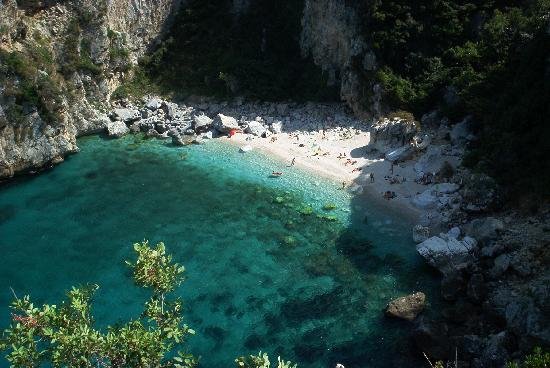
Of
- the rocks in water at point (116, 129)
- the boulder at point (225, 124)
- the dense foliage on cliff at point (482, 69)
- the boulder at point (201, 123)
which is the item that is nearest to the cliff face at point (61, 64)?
the rocks in water at point (116, 129)

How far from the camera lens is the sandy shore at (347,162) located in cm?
3769

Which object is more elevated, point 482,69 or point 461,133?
point 482,69

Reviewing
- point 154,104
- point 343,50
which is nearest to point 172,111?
point 154,104

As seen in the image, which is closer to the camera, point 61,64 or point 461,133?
point 461,133

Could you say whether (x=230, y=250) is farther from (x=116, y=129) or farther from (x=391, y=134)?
(x=116, y=129)

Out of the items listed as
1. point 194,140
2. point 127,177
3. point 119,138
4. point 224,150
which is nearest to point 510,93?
point 224,150

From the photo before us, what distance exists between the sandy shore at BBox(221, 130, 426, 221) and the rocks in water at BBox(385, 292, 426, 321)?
353 inches

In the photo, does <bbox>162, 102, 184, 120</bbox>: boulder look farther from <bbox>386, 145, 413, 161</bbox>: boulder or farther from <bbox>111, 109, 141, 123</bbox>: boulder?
<bbox>386, 145, 413, 161</bbox>: boulder

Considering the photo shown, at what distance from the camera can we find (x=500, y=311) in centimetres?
A: 2461

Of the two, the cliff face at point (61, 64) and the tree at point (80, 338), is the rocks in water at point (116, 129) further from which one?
the tree at point (80, 338)

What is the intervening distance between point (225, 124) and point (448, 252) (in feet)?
90.4

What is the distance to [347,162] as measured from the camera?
139ft

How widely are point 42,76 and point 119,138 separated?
382 inches

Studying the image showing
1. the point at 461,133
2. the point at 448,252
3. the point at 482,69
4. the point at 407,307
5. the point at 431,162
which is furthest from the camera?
the point at 482,69
